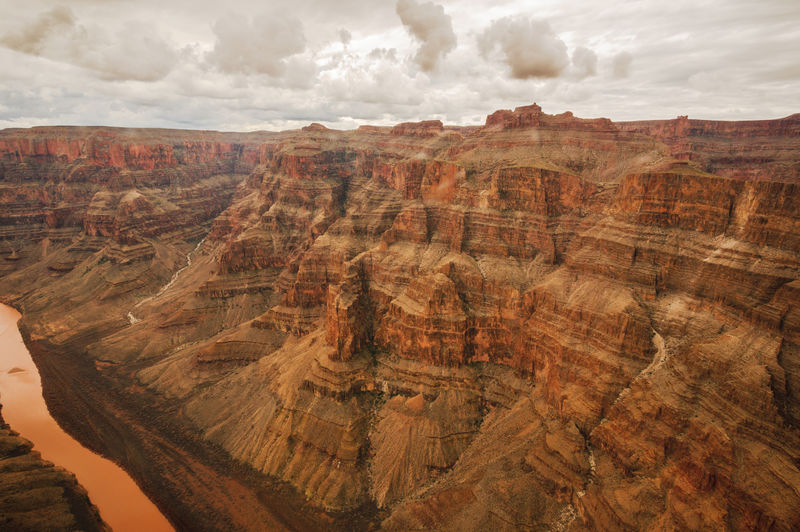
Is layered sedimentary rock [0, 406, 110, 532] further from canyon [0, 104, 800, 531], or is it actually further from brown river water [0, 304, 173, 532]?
canyon [0, 104, 800, 531]

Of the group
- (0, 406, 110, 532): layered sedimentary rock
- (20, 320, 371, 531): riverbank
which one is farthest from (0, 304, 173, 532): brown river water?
(0, 406, 110, 532): layered sedimentary rock

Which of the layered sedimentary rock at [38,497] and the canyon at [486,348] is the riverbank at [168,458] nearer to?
the canyon at [486,348]

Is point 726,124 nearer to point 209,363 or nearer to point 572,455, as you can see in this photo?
point 572,455

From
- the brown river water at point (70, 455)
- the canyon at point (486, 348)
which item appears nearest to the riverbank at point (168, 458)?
the canyon at point (486, 348)

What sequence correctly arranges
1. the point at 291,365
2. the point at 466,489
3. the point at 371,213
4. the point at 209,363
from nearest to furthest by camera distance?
the point at 466,489, the point at 291,365, the point at 209,363, the point at 371,213

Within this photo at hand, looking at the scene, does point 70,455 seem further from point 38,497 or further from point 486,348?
point 486,348

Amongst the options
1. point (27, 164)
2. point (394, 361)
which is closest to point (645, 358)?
point (394, 361)
